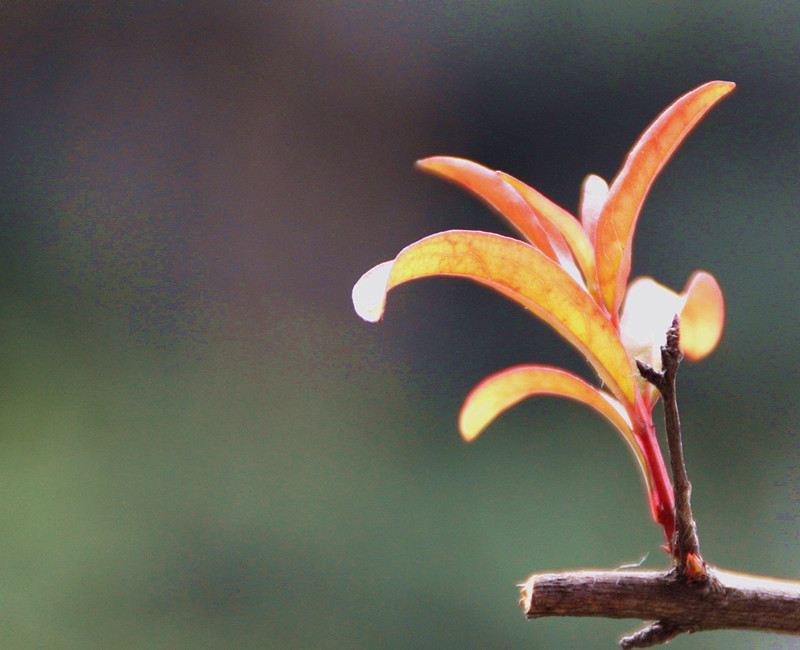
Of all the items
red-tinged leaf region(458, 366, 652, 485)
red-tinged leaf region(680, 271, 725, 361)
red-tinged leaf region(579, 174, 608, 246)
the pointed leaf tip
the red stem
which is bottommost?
the red stem

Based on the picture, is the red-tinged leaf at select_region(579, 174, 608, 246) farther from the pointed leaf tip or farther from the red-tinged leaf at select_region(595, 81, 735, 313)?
the pointed leaf tip

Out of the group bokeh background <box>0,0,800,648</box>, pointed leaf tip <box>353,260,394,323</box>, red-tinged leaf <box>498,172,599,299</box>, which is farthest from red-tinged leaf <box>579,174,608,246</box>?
bokeh background <box>0,0,800,648</box>

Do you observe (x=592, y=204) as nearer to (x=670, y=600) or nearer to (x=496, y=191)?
(x=496, y=191)

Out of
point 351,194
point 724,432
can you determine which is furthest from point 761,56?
point 351,194

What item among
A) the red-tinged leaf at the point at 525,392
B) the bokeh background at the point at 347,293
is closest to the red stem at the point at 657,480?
the red-tinged leaf at the point at 525,392

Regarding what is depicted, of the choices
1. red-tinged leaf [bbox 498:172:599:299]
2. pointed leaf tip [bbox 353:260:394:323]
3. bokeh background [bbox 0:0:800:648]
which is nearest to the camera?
pointed leaf tip [bbox 353:260:394:323]

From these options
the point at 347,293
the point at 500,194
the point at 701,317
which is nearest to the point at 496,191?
the point at 500,194

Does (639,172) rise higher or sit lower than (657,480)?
higher

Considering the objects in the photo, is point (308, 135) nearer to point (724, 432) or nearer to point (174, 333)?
point (174, 333)
